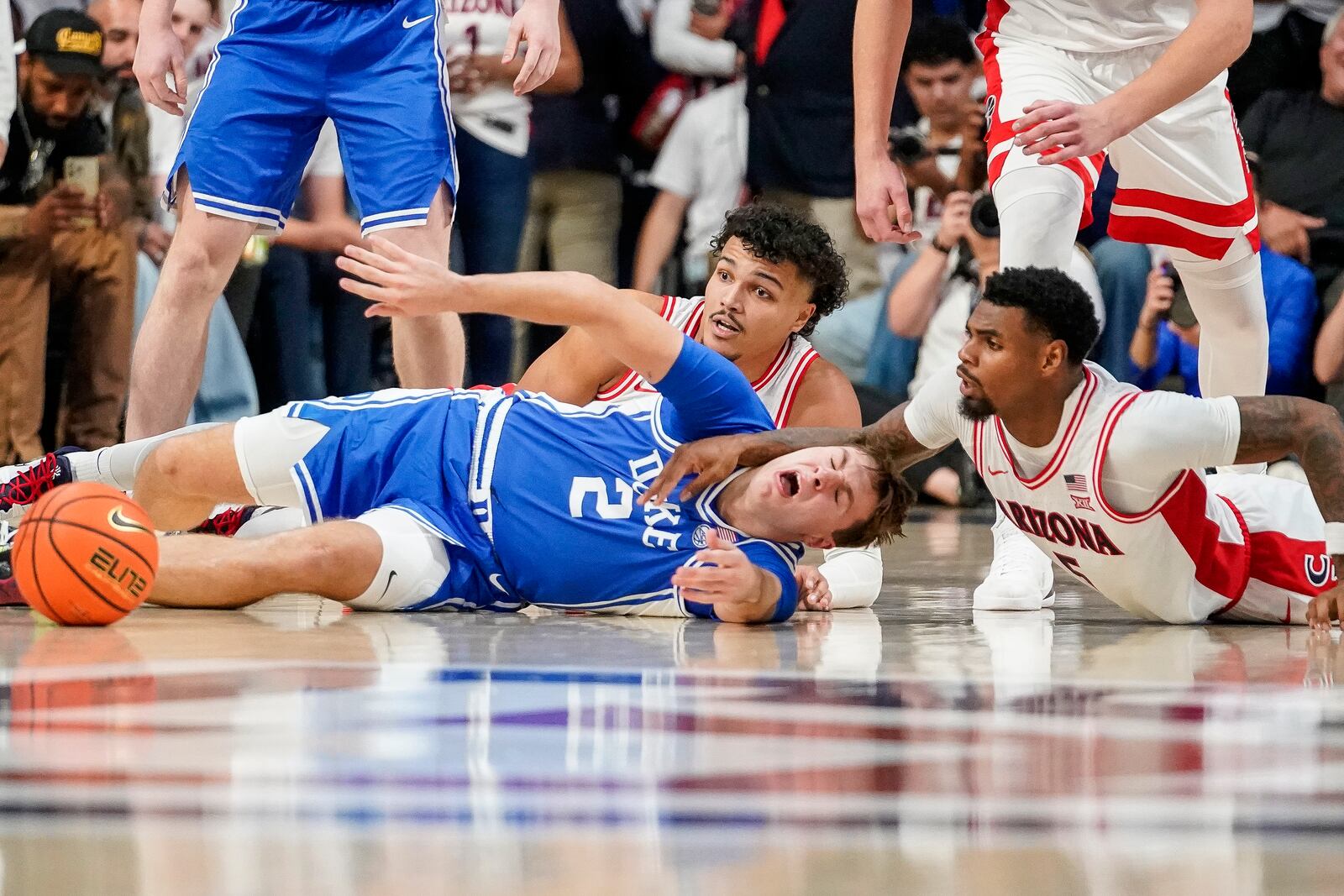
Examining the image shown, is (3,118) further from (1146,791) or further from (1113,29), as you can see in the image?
(1146,791)

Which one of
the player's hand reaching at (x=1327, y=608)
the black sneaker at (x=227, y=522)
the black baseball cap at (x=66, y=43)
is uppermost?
the black baseball cap at (x=66, y=43)

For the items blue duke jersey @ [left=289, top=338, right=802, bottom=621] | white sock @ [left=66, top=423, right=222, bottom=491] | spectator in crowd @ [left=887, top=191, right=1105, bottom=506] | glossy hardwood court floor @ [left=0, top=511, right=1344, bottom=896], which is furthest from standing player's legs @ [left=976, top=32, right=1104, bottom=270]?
spectator in crowd @ [left=887, top=191, right=1105, bottom=506]

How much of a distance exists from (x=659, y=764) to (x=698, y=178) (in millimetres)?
6487

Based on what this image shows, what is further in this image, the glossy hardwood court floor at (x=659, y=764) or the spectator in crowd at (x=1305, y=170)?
the spectator in crowd at (x=1305, y=170)

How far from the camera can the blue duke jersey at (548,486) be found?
3832mm

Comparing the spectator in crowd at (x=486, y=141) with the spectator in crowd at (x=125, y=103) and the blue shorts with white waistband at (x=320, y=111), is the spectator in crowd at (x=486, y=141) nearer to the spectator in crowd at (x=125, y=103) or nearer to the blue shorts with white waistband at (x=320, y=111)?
the spectator in crowd at (x=125, y=103)

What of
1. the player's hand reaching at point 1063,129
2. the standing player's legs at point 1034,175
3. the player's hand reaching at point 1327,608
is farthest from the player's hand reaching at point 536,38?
the player's hand reaching at point 1327,608

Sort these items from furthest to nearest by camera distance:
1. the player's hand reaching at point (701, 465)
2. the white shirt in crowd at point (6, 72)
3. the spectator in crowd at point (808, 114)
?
the spectator in crowd at point (808, 114) < the white shirt in crowd at point (6, 72) < the player's hand reaching at point (701, 465)

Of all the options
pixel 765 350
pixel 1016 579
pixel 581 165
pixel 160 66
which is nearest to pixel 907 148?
pixel 581 165

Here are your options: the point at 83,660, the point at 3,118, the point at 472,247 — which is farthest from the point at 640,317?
the point at 472,247

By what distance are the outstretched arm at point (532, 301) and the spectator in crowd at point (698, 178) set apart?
15.1ft

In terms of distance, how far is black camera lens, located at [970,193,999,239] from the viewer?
24.2ft

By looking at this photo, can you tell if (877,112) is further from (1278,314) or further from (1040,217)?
(1278,314)

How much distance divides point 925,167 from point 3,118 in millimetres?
3904
